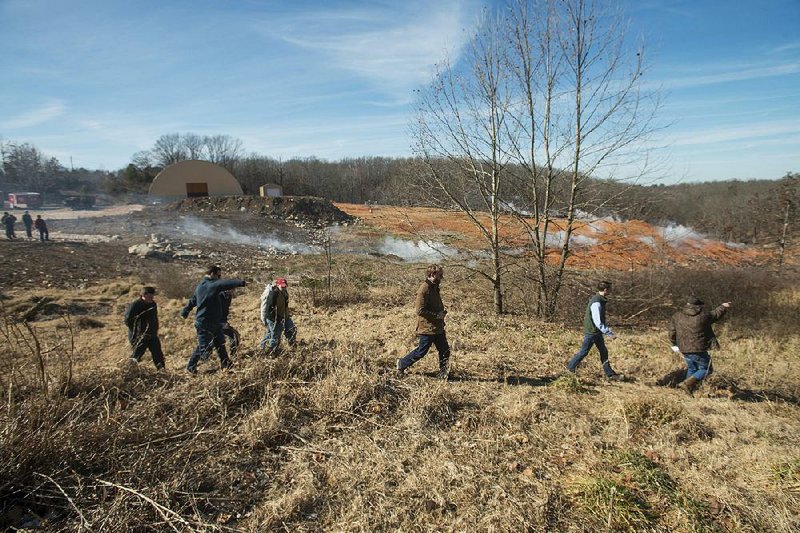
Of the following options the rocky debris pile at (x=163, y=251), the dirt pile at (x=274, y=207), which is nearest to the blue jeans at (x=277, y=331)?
the rocky debris pile at (x=163, y=251)

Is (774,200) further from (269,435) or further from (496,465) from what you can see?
(269,435)

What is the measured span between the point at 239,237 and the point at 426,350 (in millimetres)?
20512

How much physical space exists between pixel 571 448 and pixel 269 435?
302 centimetres

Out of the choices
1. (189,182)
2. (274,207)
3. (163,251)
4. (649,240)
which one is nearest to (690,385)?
(649,240)

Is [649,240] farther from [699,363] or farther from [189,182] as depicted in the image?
[189,182]

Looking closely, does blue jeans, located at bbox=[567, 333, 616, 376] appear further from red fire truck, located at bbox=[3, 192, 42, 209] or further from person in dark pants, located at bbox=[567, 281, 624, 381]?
red fire truck, located at bbox=[3, 192, 42, 209]

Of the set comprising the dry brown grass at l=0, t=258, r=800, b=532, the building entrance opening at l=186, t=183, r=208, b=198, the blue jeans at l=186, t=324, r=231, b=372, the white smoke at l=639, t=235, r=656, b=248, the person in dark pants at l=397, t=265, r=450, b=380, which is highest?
the building entrance opening at l=186, t=183, r=208, b=198

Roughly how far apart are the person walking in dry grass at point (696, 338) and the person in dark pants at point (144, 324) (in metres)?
7.46

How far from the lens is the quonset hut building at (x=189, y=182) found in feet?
115

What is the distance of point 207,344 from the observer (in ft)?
19.0

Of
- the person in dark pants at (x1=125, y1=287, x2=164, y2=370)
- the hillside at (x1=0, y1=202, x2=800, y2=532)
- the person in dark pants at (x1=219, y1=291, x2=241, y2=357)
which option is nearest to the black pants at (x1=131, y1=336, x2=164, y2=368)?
the person in dark pants at (x1=125, y1=287, x2=164, y2=370)

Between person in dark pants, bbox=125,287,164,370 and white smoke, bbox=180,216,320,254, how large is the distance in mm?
14875

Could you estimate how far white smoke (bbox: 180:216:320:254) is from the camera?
21453 millimetres

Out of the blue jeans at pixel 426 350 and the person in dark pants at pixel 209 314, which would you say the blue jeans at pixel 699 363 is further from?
the person in dark pants at pixel 209 314
